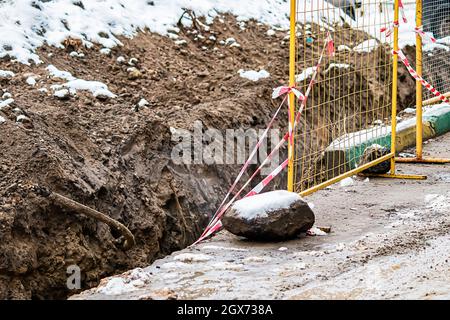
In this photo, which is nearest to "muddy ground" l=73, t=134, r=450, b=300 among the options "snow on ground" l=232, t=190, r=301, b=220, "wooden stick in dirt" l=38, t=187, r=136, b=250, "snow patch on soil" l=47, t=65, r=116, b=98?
Answer: "snow on ground" l=232, t=190, r=301, b=220

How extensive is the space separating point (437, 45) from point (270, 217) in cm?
944

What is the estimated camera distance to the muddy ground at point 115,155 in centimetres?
606

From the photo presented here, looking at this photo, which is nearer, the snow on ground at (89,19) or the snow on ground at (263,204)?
the snow on ground at (263,204)

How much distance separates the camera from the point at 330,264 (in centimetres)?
550

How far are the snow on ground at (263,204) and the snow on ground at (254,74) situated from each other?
163 inches

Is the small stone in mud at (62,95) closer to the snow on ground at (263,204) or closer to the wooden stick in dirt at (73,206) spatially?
the wooden stick in dirt at (73,206)

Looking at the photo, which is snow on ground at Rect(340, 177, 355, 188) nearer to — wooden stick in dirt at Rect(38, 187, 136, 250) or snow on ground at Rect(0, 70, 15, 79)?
wooden stick in dirt at Rect(38, 187, 136, 250)

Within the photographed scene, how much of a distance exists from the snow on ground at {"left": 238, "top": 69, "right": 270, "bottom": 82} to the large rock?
4146mm

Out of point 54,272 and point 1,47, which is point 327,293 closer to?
point 54,272

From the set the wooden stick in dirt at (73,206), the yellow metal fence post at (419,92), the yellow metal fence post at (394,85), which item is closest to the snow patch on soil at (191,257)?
the wooden stick in dirt at (73,206)

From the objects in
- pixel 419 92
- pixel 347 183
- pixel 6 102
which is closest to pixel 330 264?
pixel 347 183

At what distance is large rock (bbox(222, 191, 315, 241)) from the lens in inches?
240

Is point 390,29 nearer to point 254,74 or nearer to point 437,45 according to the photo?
point 254,74
